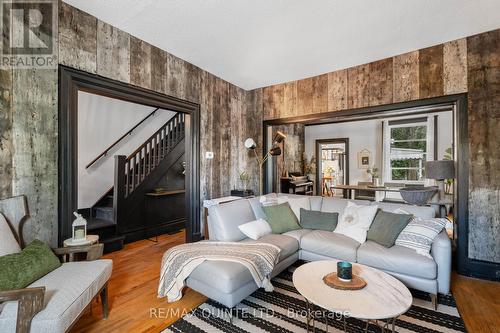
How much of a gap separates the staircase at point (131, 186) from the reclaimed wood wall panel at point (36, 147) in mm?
1618

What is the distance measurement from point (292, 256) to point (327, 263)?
2.52 feet

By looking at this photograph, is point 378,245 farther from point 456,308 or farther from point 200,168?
point 200,168

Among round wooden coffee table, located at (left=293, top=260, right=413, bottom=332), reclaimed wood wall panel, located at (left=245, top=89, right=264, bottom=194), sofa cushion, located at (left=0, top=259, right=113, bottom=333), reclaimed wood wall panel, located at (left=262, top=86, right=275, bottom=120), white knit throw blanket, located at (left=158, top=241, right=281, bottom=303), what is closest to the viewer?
sofa cushion, located at (left=0, top=259, right=113, bottom=333)

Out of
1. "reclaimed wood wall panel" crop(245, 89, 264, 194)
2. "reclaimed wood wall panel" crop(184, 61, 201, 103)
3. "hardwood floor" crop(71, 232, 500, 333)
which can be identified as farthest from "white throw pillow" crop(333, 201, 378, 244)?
"reclaimed wood wall panel" crop(184, 61, 201, 103)

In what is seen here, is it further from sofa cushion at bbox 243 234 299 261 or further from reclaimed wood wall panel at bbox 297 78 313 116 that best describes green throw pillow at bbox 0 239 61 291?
reclaimed wood wall panel at bbox 297 78 313 116

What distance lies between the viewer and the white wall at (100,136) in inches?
174

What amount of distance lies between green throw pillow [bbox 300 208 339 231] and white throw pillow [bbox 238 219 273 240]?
59 cm

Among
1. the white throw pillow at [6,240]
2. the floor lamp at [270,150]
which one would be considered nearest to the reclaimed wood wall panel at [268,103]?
the floor lamp at [270,150]

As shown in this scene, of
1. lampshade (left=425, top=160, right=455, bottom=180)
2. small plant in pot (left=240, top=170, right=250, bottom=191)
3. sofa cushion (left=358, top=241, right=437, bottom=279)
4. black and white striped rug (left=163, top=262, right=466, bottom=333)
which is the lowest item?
black and white striped rug (left=163, top=262, right=466, bottom=333)

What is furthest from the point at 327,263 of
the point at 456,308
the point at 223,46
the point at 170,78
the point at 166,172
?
the point at 166,172

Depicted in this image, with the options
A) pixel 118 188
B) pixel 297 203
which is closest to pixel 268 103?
pixel 297 203

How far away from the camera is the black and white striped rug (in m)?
1.90

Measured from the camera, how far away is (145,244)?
4027 millimetres

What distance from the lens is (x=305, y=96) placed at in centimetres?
429
